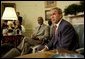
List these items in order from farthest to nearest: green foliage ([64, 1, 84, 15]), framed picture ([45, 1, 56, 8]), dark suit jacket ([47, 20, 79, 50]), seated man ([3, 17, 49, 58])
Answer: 1. framed picture ([45, 1, 56, 8])
2. green foliage ([64, 1, 84, 15])
3. seated man ([3, 17, 49, 58])
4. dark suit jacket ([47, 20, 79, 50])

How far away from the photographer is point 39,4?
589cm

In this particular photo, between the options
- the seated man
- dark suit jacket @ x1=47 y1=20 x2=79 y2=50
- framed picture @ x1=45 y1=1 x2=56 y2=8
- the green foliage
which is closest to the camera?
dark suit jacket @ x1=47 y1=20 x2=79 y2=50

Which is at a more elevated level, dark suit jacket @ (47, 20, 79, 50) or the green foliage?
the green foliage

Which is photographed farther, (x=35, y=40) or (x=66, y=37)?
(x=35, y=40)

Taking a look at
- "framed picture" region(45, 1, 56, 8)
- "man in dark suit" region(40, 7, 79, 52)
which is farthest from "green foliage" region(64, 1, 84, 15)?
"framed picture" region(45, 1, 56, 8)

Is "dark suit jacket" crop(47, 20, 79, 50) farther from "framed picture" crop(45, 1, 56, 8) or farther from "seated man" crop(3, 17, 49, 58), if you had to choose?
"framed picture" crop(45, 1, 56, 8)

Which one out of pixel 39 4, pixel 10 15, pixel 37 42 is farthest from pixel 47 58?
pixel 39 4

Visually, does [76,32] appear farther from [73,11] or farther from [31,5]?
[31,5]

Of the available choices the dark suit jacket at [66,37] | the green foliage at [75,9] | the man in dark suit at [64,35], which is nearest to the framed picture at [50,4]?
the green foliage at [75,9]

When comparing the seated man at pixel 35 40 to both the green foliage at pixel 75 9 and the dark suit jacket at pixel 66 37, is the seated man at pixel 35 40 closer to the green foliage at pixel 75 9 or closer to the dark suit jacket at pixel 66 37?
the green foliage at pixel 75 9

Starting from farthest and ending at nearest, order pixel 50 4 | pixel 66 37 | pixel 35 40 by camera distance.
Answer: pixel 50 4 → pixel 35 40 → pixel 66 37

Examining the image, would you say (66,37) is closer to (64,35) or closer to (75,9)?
(64,35)

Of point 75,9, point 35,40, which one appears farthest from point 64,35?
point 75,9

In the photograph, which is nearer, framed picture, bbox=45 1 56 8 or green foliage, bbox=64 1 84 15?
green foliage, bbox=64 1 84 15
